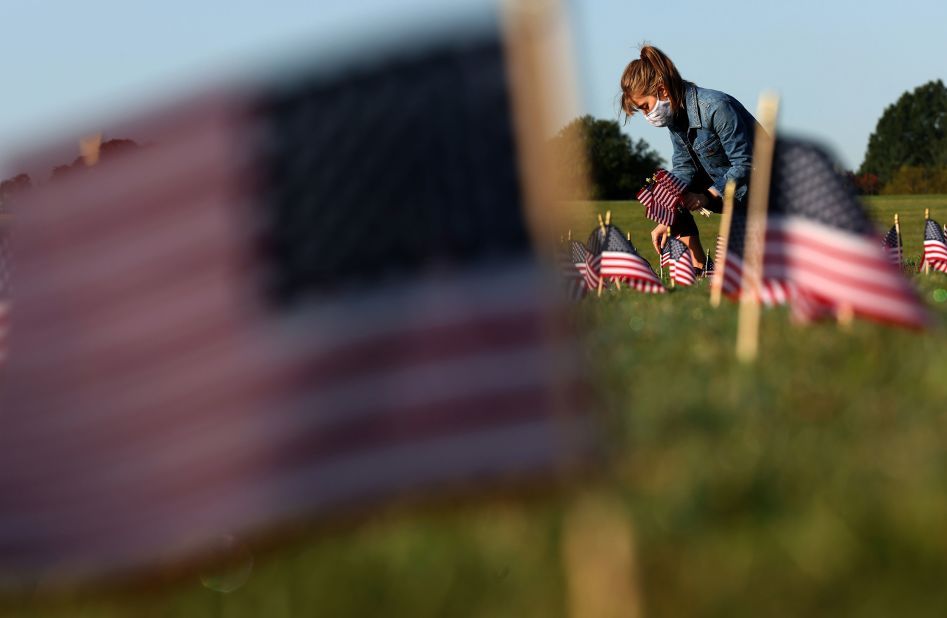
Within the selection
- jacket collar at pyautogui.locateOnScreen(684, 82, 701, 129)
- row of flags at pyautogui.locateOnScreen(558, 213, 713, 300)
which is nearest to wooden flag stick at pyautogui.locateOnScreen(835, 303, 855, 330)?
jacket collar at pyautogui.locateOnScreen(684, 82, 701, 129)

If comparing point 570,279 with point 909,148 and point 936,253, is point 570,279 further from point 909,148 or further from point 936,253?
point 909,148

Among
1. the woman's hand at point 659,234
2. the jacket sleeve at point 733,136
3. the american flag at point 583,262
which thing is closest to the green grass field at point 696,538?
the jacket sleeve at point 733,136

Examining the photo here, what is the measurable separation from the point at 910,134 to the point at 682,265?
120452 mm

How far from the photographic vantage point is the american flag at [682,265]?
18.8 metres

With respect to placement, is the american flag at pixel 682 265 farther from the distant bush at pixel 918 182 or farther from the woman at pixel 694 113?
the distant bush at pixel 918 182

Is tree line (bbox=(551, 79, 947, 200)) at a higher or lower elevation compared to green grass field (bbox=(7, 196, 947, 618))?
lower

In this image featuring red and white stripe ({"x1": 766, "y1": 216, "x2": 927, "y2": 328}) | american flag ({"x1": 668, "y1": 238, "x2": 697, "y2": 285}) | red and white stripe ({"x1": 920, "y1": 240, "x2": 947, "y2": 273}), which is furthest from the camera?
red and white stripe ({"x1": 920, "y1": 240, "x2": 947, "y2": 273})

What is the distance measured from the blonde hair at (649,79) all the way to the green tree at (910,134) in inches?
4657

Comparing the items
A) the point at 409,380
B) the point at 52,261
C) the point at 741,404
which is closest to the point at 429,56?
the point at 409,380

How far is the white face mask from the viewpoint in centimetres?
1423

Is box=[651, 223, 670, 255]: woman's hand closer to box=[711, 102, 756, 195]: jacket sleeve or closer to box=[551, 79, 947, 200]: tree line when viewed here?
box=[711, 102, 756, 195]: jacket sleeve

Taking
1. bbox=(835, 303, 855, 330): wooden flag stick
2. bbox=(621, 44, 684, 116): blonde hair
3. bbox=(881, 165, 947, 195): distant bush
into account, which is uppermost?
bbox=(621, 44, 684, 116): blonde hair

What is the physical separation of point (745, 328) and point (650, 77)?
6.94 meters

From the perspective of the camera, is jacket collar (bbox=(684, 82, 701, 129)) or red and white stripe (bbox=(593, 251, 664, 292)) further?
red and white stripe (bbox=(593, 251, 664, 292))
